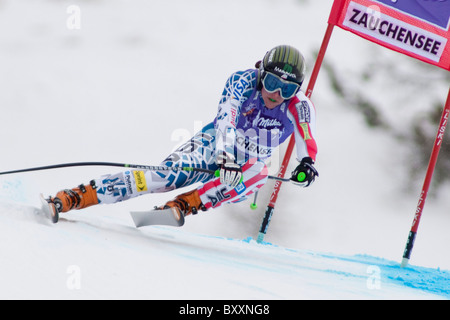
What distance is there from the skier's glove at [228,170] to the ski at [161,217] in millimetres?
346

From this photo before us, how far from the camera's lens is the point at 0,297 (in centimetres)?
210

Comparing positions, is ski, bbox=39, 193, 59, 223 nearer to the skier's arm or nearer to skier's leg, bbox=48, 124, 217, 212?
skier's leg, bbox=48, 124, 217, 212

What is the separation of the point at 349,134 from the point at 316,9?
4182mm

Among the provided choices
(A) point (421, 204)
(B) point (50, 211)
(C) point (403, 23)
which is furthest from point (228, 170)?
(C) point (403, 23)

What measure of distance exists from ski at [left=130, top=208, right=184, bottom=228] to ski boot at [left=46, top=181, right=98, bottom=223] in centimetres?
30

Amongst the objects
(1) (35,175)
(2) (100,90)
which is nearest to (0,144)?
(1) (35,175)

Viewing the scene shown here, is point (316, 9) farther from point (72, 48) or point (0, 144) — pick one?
point (0, 144)

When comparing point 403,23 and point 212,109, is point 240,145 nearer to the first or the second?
point 403,23

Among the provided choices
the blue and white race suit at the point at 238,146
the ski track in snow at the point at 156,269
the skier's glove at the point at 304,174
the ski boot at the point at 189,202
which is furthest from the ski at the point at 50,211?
the skier's glove at the point at 304,174

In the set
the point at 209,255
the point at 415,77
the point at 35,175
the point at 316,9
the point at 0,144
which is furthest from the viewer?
the point at 316,9

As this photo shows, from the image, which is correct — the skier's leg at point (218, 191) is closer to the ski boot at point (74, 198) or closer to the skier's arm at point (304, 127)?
the skier's arm at point (304, 127)

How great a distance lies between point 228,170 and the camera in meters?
3.39

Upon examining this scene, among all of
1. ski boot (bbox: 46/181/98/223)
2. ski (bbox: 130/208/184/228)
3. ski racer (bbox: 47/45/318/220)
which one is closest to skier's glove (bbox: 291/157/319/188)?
ski racer (bbox: 47/45/318/220)

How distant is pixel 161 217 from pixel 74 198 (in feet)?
1.64
